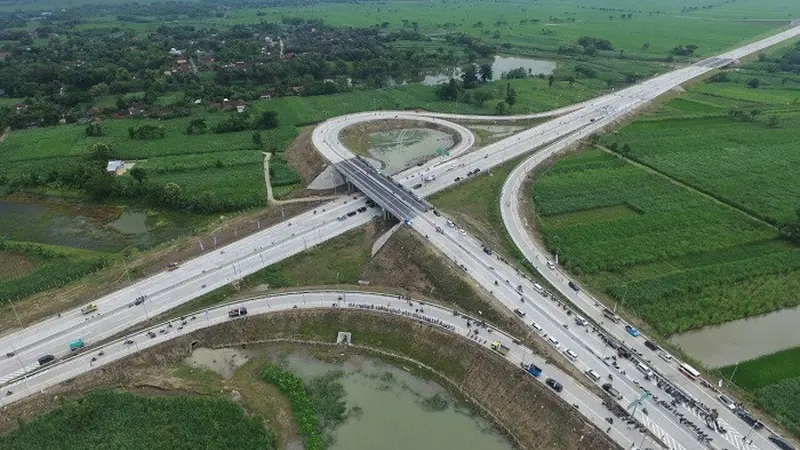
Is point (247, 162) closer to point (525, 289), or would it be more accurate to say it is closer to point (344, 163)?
point (344, 163)

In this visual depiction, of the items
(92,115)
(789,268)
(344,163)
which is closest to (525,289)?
(789,268)

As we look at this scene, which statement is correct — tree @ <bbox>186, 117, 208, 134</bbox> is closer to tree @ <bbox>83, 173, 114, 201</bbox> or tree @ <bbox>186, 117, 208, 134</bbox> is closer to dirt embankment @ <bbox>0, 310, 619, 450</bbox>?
tree @ <bbox>83, 173, 114, 201</bbox>

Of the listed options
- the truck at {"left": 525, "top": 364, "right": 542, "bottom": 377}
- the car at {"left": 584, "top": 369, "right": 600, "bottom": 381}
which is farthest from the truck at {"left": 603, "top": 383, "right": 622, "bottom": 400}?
the truck at {"left": 525, "top": 364, "right": 542, "bottom": 377}

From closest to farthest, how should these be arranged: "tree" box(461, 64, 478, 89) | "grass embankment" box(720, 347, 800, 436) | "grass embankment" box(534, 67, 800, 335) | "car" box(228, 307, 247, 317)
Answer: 1. "grass embankment" box(720, 347, 800, 436)
2. "car" box(228, 307, 247, 317)
3. "grass embankment" box(534, 67, 800, 335)
4. "tree" box(461, 64, 478, 89)

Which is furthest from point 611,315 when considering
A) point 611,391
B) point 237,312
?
point 237,312

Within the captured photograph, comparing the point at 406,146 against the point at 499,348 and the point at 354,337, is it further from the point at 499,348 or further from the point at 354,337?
the point at 499,348
